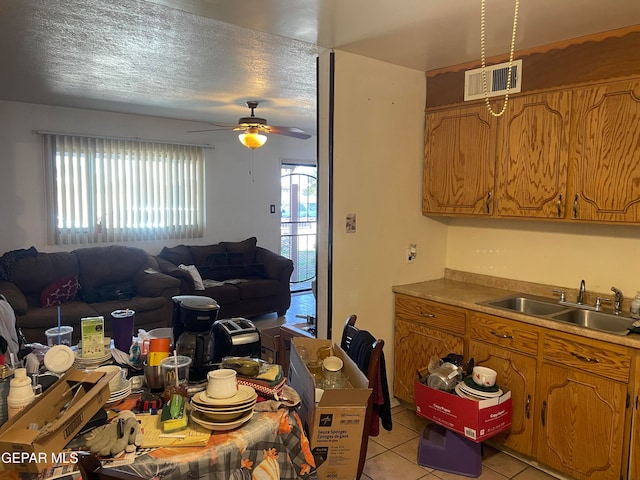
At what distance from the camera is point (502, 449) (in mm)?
2809

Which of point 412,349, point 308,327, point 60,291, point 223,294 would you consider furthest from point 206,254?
point 412,349

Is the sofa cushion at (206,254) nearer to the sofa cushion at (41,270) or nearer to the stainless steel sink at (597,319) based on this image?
the sofa cushion at (41,270)

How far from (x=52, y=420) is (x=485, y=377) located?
2117 millimetres

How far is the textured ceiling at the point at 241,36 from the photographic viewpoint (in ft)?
7.34

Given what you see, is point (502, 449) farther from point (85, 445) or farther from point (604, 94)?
point (85, 445)

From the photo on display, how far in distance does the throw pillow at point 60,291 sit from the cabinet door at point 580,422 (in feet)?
14.0

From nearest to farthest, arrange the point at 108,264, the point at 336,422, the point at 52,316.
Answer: the point at 336,422
the point at 52,316
the point at 108,264

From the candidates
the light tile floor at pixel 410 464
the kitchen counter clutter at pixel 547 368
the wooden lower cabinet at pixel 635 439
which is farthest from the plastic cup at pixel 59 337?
the wooden lower cabinet at pixel 635 439

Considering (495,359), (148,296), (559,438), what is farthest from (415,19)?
(148,296)

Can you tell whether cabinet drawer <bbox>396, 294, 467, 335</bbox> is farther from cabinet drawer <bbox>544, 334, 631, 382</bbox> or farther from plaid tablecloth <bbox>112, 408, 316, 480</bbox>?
plaid tablecloth <bbox>112, 408, 316, 480</bbox>

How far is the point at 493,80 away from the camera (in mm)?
2887

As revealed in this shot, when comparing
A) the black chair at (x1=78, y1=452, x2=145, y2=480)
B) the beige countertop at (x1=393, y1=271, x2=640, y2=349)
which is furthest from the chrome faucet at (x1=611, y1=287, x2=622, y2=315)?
the black chair at (x1=78, y1=452, x2=145, y2=480)

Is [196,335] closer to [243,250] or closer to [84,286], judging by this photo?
[84,286]

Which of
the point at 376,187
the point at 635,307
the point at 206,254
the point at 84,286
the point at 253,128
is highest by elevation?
the point at 253,128
